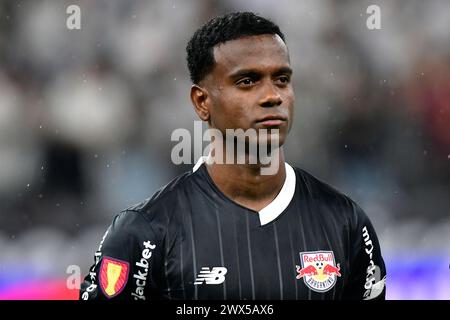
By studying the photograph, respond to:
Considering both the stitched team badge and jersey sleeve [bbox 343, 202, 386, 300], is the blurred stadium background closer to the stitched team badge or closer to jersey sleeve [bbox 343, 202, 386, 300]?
jersey sleeve [bbox 343, 202, 386, 300]

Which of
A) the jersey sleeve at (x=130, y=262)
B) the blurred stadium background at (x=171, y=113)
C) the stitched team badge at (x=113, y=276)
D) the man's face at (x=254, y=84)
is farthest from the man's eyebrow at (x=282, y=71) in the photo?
the blurred stadium background at (x=171, y=113)

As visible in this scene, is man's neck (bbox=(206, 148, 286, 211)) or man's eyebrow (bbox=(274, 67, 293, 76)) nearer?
man's eyebrow (bbox=(274, 67, 293, 76))

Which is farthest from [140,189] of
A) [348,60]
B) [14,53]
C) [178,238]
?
[178,238]

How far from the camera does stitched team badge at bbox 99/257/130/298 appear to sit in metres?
3.12

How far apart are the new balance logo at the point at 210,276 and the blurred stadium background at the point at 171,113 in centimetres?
305

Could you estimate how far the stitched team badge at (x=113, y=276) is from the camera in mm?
3117

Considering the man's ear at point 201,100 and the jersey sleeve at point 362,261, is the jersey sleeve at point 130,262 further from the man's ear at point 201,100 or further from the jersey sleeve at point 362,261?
the jersey sleeve at point 362,261

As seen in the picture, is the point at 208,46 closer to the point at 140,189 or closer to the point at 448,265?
the point at 140,189

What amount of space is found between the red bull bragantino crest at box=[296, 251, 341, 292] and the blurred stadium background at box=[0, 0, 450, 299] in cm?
296

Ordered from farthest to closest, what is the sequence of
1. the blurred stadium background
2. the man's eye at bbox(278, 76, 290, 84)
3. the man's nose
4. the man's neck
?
the blurred stadium background → the man's neck → the man's eye at bbox(278, 76, 290, 84) → the man's nose

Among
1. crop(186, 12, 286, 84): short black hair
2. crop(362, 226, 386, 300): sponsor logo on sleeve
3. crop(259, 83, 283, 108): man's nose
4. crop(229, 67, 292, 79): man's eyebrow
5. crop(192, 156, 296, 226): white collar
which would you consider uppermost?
crop(186, 12, 286, 84): short black hair

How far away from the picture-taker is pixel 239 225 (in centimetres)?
324

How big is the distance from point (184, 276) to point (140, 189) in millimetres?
3310

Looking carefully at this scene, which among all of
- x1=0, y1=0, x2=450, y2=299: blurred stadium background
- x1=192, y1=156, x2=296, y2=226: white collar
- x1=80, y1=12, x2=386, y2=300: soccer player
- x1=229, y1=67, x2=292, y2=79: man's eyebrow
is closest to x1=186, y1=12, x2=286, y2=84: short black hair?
x1=80, y1=12, x2=386, y2=300: soccer player
